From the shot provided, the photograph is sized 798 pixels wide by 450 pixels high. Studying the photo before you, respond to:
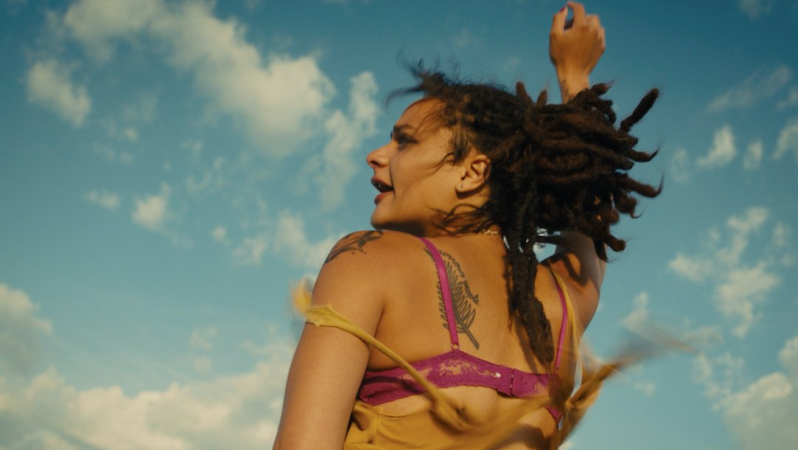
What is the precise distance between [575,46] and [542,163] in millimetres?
1061

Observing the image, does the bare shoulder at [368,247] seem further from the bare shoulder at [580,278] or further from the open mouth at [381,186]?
the bare shoulder at [580,278]

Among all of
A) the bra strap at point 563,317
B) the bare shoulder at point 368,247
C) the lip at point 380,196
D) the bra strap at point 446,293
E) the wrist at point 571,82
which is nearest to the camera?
the bare shoulder at point 368,247

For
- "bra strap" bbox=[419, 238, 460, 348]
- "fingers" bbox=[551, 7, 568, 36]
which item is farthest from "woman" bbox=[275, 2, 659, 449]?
"fingers" bbox=[551, 7, 568, 36]

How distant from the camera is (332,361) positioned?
84.7 inches

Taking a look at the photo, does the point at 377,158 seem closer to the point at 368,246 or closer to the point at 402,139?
the point at 402,139

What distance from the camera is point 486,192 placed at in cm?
304

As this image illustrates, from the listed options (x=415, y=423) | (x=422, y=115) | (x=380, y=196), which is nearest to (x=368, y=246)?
(x=415, y=423)

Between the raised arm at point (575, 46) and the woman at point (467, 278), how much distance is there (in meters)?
0.02

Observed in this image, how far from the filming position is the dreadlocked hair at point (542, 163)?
3.00 m

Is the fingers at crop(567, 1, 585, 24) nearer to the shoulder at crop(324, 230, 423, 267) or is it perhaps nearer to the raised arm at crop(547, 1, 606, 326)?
the raised arm at crop(547, 1, 606, 326)

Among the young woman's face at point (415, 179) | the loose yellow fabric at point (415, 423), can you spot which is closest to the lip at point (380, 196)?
the young woman's face at point (415, 179)

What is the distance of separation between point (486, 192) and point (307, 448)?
144cm

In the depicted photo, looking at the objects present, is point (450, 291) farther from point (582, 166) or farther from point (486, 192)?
point (582, 166)

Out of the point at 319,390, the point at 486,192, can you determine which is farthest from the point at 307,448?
the point at 486,192
